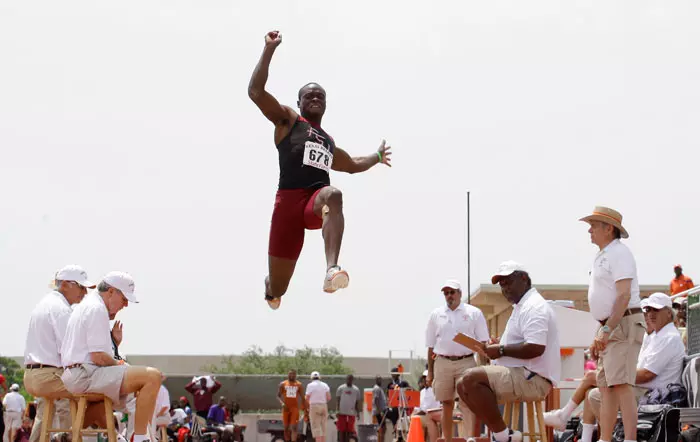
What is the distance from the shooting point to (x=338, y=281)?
6.98m

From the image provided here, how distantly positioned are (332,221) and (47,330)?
315 cm

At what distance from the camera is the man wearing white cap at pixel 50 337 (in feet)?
28.5

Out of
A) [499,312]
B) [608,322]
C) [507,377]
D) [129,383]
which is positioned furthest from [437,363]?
[499,312]

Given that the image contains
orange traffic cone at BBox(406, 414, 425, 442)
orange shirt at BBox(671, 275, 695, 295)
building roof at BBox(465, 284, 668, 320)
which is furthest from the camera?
building roof at BBox(465, 284, 668, 320)

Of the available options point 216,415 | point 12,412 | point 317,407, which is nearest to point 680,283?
point 317,407

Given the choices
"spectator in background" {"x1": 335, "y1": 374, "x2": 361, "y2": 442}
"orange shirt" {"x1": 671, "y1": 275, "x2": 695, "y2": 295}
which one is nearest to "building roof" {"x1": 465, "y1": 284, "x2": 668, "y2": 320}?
"spectator in background" {"x1": 335, "y1": 374, "x2": 361, "y2": 442}

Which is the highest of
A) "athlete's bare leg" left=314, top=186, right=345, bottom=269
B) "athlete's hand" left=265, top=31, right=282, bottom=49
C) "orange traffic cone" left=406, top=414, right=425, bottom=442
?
"athlete's hand" left=265, top=31, right=282, bottom=49

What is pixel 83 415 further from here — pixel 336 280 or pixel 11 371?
pixel 11 371

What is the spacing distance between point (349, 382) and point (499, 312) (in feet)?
21.7

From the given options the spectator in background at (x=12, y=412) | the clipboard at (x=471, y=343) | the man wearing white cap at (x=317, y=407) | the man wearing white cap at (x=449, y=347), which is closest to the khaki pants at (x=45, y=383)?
the clipboard at (x=471, y=343)

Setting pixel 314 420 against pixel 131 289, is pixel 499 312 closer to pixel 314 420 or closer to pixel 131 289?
pixel 314 420

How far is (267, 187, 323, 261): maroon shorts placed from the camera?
7.82 m

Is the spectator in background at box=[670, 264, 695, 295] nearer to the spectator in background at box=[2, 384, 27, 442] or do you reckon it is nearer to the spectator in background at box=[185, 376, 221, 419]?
the spectator in background at box=[185, 376, 221, 419]

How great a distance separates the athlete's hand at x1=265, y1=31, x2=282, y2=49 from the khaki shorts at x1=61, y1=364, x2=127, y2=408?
2.55 meters
